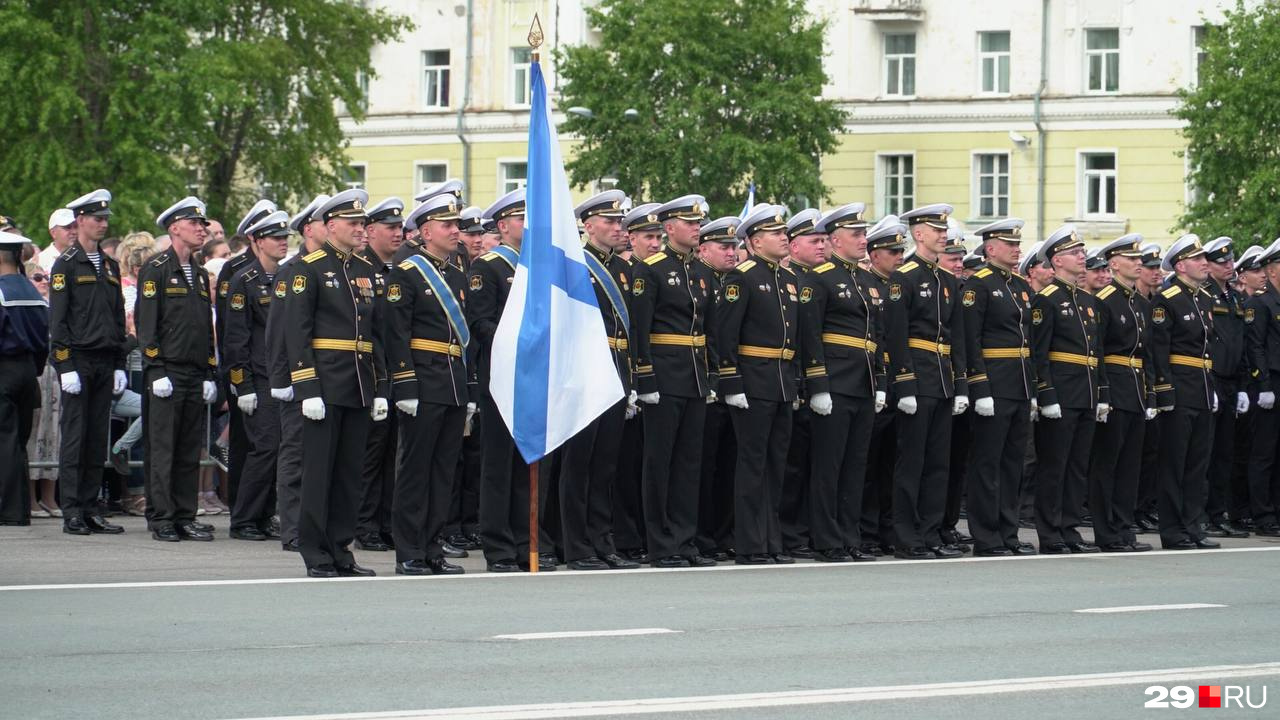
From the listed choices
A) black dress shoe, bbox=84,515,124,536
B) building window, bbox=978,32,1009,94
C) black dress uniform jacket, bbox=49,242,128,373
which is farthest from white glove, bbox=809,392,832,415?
building window, bbox=978,32,1009,94

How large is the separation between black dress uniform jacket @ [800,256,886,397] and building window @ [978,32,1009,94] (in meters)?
37.8

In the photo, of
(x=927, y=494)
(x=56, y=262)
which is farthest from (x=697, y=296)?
(x=56, y=262)

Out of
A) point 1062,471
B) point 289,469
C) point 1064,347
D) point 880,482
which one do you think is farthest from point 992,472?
point 289,469

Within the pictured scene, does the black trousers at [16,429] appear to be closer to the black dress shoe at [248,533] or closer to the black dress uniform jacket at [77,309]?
the black dress uniform jacket at [77,309]

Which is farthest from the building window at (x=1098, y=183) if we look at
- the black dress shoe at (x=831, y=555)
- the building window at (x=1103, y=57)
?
the black dress shoe at (x=831, y=555)

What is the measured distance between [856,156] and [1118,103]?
20.4 ft

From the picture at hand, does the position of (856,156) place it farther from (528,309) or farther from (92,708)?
(92,708)

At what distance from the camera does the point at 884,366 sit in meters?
15.2

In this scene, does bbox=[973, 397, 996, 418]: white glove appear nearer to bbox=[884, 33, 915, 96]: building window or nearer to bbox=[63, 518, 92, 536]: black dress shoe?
bbox=[63, 518, 92, 536]: black dress shoe

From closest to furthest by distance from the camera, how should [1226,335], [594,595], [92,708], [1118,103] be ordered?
[92,708] → [594,595] → [1226,335] → [1118,103]

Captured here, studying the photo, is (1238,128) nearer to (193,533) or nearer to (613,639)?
(193,533)

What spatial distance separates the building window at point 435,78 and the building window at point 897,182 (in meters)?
11.4

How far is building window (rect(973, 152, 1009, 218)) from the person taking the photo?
52.6 metres

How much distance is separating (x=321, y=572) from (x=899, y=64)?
41921 millimetres
